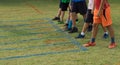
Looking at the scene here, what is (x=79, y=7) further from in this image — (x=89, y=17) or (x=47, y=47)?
(x=47, y=47)

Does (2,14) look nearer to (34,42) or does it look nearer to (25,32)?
(25,32)

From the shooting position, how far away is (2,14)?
10992mm

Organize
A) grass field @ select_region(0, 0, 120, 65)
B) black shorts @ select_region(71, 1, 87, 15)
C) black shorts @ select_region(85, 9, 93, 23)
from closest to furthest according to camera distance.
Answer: grass field @ select_region(0, 0, 120, 65)
black shorts @ select_region(85, 9, 93, 23)
black shorts @ select_region(71, 1, 87, 15)

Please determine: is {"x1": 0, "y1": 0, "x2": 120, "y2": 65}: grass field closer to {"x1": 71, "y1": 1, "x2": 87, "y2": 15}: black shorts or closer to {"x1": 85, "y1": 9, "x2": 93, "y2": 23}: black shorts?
{"x1": 85, "y1": 9, "x2": 93, "y2": 23}: black shorts

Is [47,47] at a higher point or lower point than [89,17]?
lower

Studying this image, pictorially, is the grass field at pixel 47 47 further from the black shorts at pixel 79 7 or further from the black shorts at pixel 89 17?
the black shorts at pixel 79 7

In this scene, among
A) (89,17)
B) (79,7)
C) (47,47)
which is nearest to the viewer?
(47,47)

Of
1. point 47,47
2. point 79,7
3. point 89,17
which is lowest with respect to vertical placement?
point 47,47

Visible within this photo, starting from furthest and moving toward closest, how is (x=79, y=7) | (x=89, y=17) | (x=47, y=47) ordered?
(x=79, y=7) → (x=89, y=17) → (x=47, y=47)

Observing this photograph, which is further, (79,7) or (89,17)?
(79,7)

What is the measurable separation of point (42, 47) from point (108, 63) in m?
1.66

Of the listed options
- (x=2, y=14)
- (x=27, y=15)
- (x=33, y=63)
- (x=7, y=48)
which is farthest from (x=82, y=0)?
(x=2, y=14)

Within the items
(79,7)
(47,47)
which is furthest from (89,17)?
(47,47)

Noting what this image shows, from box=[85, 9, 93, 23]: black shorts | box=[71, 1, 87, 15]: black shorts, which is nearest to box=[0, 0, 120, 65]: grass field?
box=[85, 9, 93, 23]: black shorts
